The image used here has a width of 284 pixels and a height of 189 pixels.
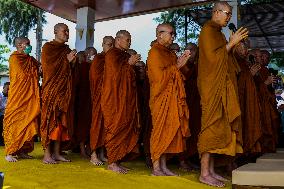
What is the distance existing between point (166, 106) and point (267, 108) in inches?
76.6

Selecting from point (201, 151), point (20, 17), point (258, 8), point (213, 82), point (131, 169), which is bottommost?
point (131, 169)

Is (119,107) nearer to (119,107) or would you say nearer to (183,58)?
(119,107)

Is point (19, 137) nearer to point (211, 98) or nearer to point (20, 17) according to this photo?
point (211, 98)

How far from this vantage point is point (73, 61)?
595cm

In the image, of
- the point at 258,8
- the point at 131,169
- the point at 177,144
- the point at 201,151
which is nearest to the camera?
the point at 201,151

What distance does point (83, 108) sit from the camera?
6422 mm

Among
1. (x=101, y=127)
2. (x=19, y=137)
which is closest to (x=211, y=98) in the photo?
(x=101, y=127)

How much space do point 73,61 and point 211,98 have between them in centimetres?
262

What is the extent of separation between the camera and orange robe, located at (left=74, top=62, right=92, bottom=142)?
6.34 m

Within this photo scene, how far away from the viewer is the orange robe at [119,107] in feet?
16.0

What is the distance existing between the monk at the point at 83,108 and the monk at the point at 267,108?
107 inches

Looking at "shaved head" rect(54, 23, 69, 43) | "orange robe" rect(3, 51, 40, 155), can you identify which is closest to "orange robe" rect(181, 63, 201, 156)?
"shaved head" rect(54, 23, 69, 43)

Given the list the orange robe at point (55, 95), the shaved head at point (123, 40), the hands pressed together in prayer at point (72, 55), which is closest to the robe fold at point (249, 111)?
the shaved head at point (123, 40)

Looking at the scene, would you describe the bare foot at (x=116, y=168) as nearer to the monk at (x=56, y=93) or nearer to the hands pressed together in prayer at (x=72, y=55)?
the monk at (x=56, y=93)
